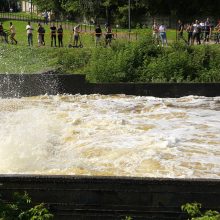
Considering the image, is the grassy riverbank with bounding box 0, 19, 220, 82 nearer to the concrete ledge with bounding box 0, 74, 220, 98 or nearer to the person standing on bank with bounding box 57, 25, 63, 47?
the concrete ledge with bounding box 0, 74, 220, 98

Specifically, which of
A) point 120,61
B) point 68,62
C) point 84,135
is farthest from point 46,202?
point 68,62

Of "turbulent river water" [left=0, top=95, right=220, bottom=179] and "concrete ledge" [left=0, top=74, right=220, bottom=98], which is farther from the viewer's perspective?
"concrete ledge" [left=0, top=74, right=220, bottom=98]

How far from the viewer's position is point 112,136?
45.5 ft

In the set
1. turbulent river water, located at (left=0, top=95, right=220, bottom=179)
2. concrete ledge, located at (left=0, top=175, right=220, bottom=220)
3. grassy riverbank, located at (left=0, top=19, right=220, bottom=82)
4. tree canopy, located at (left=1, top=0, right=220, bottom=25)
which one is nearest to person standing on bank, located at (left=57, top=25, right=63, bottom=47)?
grassy riverbank, located at (left=0, top=19, right=220, bottom=82)

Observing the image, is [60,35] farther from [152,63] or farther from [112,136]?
[112,136]

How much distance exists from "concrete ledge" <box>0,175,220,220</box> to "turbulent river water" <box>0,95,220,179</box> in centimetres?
227

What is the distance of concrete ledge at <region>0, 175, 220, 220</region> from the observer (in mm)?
8102

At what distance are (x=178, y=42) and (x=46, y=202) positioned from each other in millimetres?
17976

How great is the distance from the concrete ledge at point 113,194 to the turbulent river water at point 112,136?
89.2 inches

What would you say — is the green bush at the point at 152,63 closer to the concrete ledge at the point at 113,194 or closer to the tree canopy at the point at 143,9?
the concrete ledge at the point at 113,194

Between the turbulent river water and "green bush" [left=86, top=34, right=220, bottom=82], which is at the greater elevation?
"green bush" [left=86, top=34, right=220, bottom=82]

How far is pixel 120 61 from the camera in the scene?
924 inches

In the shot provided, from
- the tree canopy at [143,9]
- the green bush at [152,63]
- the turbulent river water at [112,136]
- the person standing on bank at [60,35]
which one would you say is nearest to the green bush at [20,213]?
the turbulent river water at [112,136]

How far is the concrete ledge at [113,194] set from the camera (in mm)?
8102
